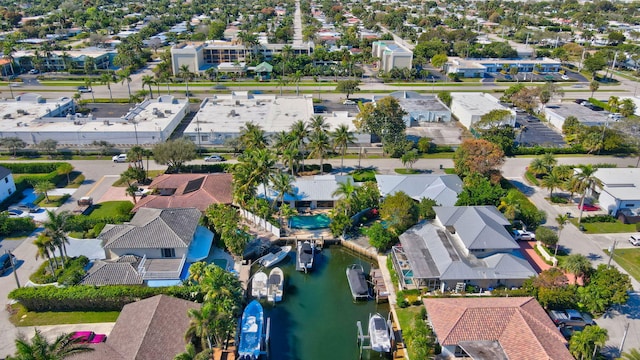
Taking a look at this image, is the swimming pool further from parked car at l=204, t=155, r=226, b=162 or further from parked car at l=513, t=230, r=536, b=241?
parked car at l=204, t=155, r=226, b=162

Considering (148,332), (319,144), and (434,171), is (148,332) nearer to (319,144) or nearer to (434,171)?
(319,144)

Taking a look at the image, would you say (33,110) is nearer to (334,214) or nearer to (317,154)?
(317,154)

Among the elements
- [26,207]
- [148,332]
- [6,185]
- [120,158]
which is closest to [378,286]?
[148,332]

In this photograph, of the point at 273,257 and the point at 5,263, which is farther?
the point at 273,257

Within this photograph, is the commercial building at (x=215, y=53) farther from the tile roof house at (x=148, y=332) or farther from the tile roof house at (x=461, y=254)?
the tile roof house at (x=148, y=332)

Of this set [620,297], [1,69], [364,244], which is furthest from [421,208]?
[1,69]

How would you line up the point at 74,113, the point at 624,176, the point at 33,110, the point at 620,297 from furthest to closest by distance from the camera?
the point at 74,113, the point at 33,110, the point at 624,176, the point at 620,297

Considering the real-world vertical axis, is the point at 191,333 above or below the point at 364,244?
above
